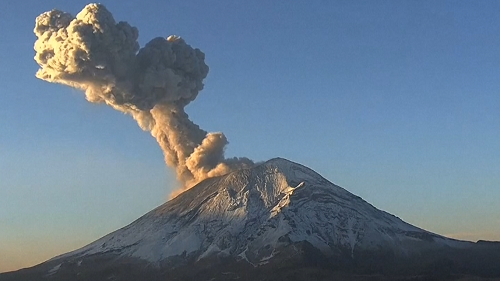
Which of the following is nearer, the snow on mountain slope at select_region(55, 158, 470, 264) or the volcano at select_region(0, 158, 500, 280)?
the volcano at select_region(0, 158, 500, 280)

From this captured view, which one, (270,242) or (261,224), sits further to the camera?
(261,224)

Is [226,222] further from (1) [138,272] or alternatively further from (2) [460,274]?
(2) [460,274]

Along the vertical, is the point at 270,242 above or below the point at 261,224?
below

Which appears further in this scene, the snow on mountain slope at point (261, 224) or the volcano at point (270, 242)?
the snow on mountain slope at point (261, 224)

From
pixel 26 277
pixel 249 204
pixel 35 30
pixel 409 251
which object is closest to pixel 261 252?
pixel 249 204
